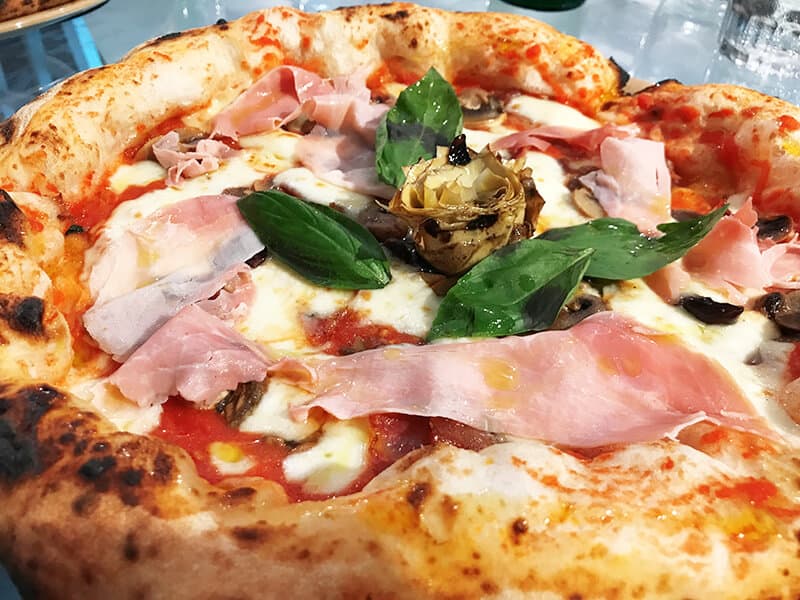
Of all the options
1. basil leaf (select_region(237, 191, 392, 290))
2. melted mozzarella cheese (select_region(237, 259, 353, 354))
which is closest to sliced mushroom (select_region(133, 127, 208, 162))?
basil leaf (select_region(237, 191, 392, 290))

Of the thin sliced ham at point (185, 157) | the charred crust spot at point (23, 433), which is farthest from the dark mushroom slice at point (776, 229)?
the charred crust spot at point (23, 433)

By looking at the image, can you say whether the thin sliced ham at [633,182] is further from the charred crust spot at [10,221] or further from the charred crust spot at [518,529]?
the charred crust spot at [10,221]

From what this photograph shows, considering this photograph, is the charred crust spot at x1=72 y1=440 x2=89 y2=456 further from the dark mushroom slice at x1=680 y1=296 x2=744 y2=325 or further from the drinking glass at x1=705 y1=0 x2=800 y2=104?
the drinking glass at x1=705 y1=0 x2=800 y2=104

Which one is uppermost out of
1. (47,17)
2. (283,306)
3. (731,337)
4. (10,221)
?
(47,17)

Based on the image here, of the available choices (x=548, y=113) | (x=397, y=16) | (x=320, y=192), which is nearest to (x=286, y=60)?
(x=397, y=16)

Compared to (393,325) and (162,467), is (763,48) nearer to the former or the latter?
(393,325)

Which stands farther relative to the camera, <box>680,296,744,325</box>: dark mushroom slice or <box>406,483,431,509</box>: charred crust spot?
<box>680,296,744,325</box>: dark mushroom slice
